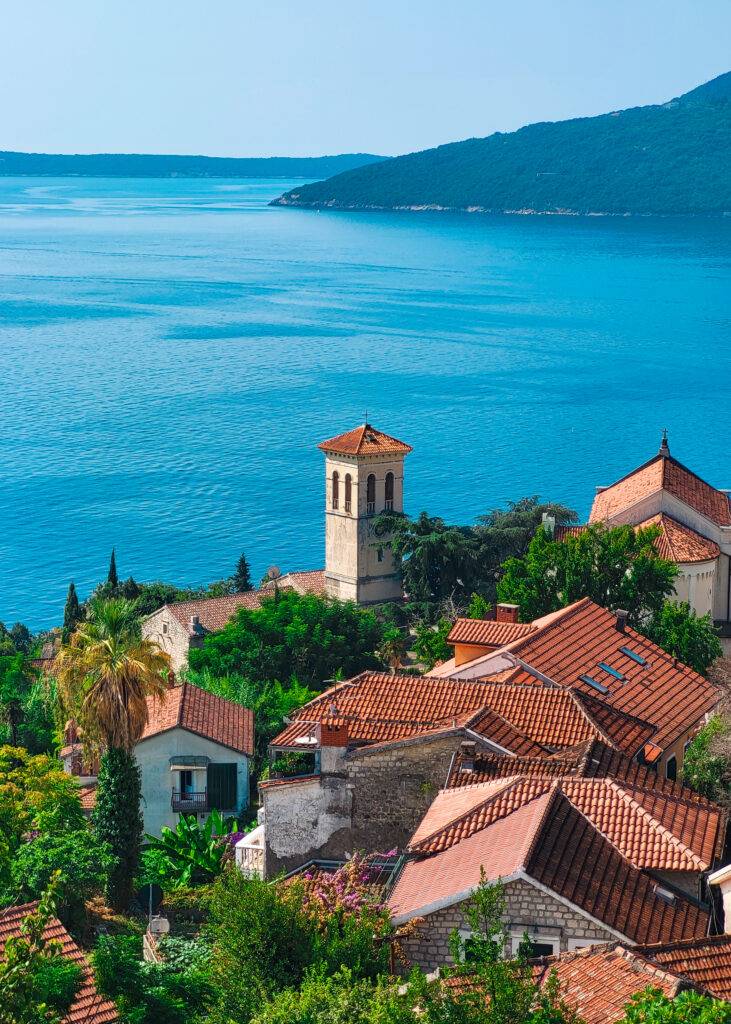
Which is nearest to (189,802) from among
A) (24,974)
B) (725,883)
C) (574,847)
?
(574,847)

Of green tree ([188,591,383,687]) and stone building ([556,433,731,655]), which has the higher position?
Answer: stone building ([556,433,731,655])

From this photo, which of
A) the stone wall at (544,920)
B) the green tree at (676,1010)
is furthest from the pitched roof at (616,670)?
the green tree at (676,1010)

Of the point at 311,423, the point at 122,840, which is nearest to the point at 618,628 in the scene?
the point at 122,840

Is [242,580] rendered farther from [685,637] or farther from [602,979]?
[602,979]

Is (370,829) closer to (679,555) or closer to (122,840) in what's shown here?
(122,840)

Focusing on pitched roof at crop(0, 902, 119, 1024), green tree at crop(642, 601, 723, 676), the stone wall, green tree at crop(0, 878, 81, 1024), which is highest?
green tree at crop(0, 878, 81, 1024)

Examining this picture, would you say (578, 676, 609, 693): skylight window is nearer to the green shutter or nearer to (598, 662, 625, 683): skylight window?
(598, 662, 625, 683): skylight window

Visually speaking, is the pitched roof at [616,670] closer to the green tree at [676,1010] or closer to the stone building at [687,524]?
the stone building at [687,524]

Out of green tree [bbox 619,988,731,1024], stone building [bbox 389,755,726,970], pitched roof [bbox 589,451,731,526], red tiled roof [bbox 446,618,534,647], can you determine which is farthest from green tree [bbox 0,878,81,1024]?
pitched roof [bbox 589,451,731,526]
